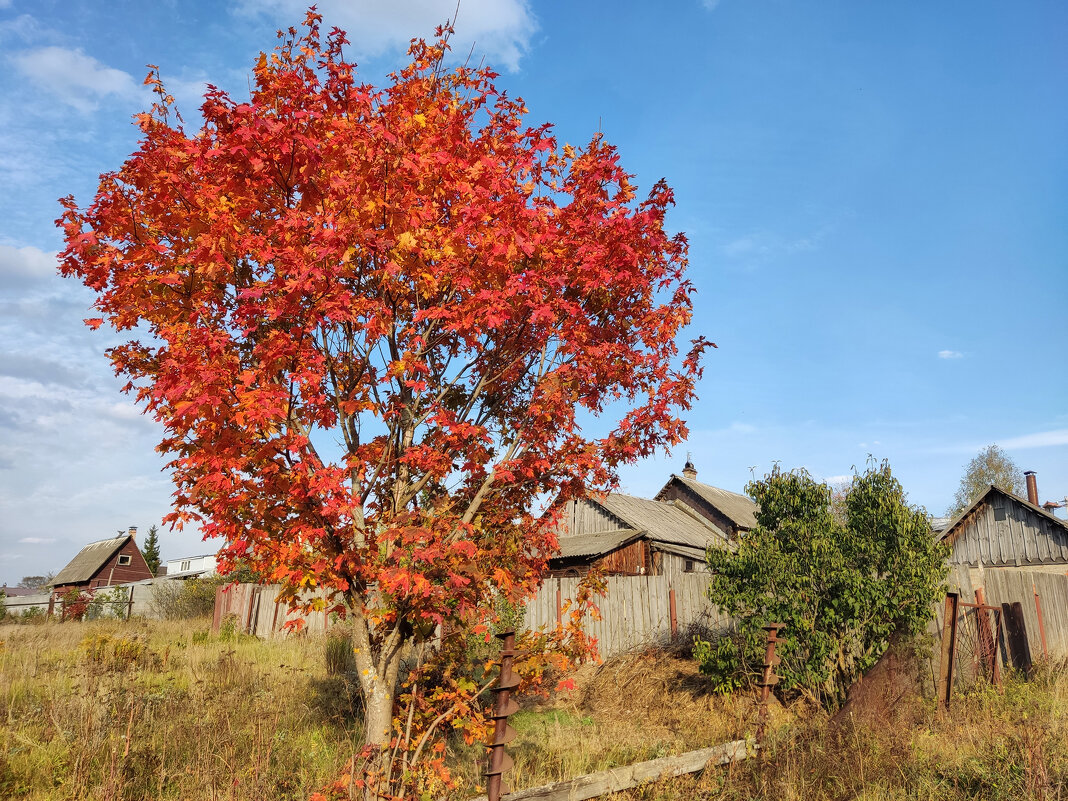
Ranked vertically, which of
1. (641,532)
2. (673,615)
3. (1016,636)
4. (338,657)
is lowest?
(338,657)

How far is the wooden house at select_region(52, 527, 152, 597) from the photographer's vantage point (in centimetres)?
4372

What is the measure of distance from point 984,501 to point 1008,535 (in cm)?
153

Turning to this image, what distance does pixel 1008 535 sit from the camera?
25.0 metres

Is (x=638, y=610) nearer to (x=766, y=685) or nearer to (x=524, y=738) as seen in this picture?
(x=524, y=738)

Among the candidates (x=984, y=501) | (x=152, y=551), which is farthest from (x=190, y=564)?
(x=984, y=501)

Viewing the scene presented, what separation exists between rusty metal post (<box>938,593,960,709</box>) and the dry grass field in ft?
0.72

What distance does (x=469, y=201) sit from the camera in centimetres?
523

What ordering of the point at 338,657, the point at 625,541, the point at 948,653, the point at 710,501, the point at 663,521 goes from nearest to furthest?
1. the point at 948,653
2. the point at 338,657
3. the point at 625,541
4. the point at 663,521
5. the point at 710,501

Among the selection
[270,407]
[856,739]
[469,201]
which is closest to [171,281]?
[270,407]

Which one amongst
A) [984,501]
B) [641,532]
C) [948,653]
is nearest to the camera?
[948,653]

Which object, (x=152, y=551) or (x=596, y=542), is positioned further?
(x=152, y=551)

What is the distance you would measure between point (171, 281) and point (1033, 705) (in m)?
12.0

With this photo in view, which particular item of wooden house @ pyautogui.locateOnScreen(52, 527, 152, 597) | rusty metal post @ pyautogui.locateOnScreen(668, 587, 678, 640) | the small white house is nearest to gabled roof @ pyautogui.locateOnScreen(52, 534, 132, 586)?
wooden house @ pyautogui.locateOnScreen(52, 527, 152, 597)

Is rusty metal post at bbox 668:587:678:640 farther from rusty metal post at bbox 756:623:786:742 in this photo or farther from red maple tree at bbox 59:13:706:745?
red maple tree at bbox 59:13:706:745
